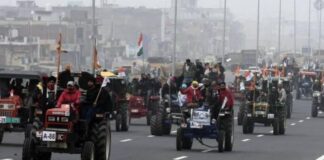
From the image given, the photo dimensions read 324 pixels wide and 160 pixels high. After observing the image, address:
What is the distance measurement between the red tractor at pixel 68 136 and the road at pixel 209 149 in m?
3.45

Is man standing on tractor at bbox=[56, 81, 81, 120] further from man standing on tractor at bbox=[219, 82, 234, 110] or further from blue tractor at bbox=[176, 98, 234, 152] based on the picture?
man standing on tractor at bbox=[219, 82, 234, 110]

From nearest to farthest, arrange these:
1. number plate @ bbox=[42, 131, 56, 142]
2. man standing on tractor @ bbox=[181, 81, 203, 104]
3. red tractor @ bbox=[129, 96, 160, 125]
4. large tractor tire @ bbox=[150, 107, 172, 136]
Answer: number plate @ bbox=[42, 131, 56, 142] < man standing on tractor @ bbox=[181, 81, 203, 104] < large tractor tire @ bbox=[150, 107, 172, 136] < red tractor @ bbox=[129, 96, 160, 125]

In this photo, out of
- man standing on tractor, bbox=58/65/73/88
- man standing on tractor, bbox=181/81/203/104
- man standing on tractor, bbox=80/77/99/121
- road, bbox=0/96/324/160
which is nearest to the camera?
man standing on tractor, bbox=80/77/99/121

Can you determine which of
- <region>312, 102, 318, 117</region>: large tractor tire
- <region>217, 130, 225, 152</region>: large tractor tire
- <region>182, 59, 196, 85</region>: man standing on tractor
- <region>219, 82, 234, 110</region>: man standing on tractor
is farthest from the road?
<region>312, 102, 318, 117</region>: large tractor tire

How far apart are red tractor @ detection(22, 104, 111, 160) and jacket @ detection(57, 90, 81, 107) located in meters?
0.23

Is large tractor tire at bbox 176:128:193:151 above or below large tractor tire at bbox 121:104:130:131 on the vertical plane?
below

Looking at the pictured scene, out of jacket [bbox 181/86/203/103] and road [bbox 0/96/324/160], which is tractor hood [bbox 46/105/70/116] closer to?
road [bbox 0/96/324/160]

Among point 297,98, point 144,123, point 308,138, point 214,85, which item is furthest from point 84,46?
point 214,85

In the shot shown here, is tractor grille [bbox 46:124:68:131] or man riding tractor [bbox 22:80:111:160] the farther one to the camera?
A: tractor grille [bbox 46:124:68:131]

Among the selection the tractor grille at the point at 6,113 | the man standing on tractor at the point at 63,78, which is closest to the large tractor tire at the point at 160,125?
the tractor grille at the point at 6,113

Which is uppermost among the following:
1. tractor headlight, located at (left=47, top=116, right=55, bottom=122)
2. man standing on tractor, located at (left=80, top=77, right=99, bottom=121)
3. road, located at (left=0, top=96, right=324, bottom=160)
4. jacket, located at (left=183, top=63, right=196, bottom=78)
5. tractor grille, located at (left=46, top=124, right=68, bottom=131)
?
jacket, located at (left=183, top=63, right=196, bottom=78)

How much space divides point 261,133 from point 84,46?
91.5 metres

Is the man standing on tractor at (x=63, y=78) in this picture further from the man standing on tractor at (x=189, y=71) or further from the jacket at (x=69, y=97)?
the man standing on tractor at (x=189, y=71)

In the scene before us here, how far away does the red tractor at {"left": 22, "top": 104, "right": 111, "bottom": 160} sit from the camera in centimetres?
3034
